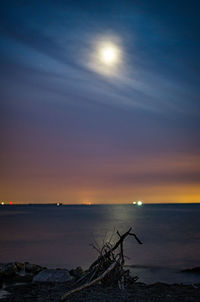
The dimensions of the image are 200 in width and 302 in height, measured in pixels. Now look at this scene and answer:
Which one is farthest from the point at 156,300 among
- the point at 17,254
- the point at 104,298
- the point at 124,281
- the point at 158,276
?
the point at 17,254

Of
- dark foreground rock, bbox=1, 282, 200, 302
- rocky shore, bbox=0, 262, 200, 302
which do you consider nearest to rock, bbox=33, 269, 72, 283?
rocky shore, bbox=0, 262, 200, 302

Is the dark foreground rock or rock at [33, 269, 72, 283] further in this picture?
rock at [33, 269, 72, 283]

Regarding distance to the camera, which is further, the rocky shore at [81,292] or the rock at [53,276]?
the rock at [53,276]

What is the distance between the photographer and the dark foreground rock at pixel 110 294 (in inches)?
390

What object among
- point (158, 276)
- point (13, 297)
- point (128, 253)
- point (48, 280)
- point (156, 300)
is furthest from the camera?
point (128, 253)

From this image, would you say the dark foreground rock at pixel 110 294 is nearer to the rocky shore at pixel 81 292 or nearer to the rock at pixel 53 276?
the rocky shore at pixel 81 292

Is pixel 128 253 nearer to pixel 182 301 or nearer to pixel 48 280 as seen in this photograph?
pixel 48 280

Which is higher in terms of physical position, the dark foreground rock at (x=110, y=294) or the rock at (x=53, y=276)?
the rock at (x=53, y=276)

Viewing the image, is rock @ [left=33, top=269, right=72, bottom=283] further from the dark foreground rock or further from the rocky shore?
the dark foreground rock

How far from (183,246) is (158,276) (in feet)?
58.3

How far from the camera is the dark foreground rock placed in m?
9.91

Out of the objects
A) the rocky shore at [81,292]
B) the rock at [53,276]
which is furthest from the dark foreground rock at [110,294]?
the rock at [53,276]

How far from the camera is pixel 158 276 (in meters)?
20.5

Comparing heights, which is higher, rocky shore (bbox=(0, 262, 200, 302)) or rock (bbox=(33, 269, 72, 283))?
rock (bbox=(33, 269, 72, 283))
